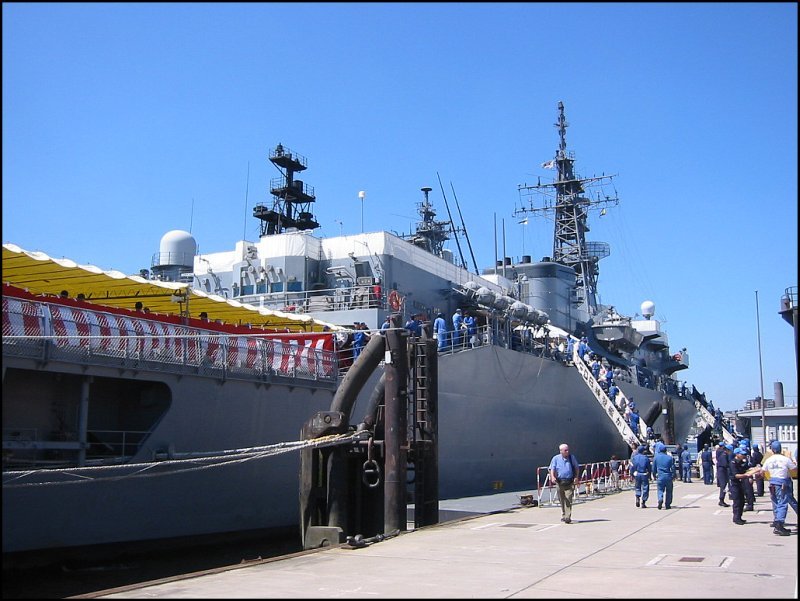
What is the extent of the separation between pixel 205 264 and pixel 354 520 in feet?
52.9

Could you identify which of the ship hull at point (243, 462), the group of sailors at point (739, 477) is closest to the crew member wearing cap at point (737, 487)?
the group of sailors at point (739, 477)

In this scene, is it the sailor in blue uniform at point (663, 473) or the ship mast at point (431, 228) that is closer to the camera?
the sailor in blue uniform at point (663, 473)

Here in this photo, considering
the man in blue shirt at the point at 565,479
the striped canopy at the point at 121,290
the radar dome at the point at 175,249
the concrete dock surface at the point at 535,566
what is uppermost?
the radar dome at the point at 175,249

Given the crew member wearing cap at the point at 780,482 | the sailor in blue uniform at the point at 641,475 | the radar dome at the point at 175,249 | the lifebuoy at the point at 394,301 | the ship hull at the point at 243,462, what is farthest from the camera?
the radar dome at the point at 175,249

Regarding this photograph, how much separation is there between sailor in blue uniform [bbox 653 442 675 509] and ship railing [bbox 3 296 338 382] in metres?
7.26

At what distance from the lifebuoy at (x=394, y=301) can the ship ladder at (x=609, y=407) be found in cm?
917

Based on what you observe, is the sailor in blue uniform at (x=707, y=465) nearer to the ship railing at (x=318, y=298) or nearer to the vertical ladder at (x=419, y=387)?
the ship railing at (x=318, y=298)

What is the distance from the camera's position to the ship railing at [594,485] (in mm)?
16673

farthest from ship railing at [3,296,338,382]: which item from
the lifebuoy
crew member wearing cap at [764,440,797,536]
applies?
crew member wearing cap at [764,440,797,536]

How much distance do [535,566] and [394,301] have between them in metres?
14.2

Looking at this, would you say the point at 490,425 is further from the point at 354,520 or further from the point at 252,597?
the point at 252,597

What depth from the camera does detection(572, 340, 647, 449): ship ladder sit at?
26.0 metres

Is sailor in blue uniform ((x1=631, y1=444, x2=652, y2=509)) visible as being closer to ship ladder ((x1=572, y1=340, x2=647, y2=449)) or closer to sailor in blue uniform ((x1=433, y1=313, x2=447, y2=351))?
sailor in blue uniform ((x1=433, y1=313, x2=447, y2=351))

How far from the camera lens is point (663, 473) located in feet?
49.2
